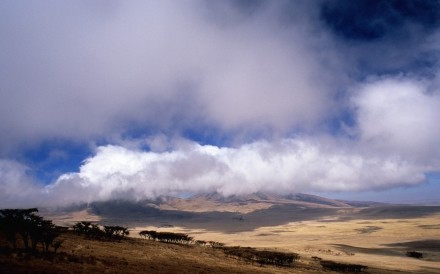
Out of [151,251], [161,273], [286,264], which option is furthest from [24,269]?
[286,264]

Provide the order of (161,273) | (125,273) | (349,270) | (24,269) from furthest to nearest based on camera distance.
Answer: (349,270) < (161,273) < (125,273) < (24,269)

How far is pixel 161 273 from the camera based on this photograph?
30344 mm

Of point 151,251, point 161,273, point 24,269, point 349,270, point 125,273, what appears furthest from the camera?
point 349,270

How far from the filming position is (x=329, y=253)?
78750 mm

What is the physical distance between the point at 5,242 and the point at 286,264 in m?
43.4

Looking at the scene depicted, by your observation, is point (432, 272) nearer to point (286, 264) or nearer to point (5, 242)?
point (286, 264)

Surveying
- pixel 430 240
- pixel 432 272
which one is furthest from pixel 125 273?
pixel 430 240

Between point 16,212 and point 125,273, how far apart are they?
17.2 meters

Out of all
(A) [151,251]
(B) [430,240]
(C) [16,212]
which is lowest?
(B) [430,240]

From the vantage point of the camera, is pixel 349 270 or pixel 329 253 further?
pixel 329 253

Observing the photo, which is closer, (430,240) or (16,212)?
(16,212)

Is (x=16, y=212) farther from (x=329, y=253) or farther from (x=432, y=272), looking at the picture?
(x=329, y=253)

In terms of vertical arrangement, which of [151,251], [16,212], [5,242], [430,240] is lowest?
[430,240]

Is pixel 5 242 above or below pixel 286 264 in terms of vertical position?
above
